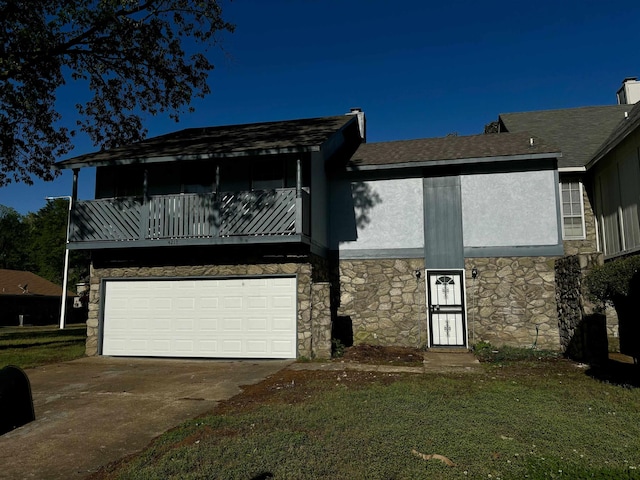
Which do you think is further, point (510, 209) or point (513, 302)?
point (510, 209)

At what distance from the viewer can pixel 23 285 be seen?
37.7 metres

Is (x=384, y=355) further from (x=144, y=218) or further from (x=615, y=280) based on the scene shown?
(x=144, y=218)

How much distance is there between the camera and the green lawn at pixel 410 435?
4.20 metres

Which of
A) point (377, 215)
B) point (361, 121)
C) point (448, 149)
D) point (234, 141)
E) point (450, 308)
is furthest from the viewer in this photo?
point (361, 121)

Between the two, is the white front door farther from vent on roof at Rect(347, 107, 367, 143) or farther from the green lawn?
vent on roof at Rect(347, 107, 367, 143)

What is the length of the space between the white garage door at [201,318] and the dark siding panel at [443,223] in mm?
4162

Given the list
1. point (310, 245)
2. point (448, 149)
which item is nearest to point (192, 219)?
point (310, 245)

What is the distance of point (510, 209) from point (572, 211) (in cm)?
281

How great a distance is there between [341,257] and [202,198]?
4.33 m

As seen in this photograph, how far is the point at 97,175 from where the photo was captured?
13438mm

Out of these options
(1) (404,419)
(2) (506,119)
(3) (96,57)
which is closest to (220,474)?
(1) (404,419)

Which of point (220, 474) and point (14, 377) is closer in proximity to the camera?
point (14, 377)

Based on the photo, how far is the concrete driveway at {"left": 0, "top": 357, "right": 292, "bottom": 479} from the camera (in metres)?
4.86

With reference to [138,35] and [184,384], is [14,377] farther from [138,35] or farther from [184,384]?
[138,35]
